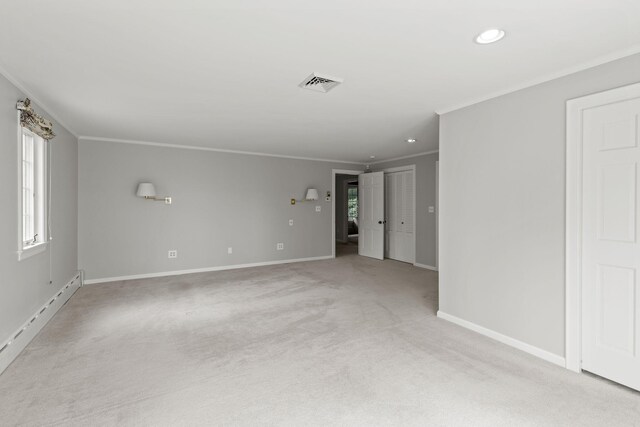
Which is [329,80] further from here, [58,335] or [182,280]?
[182,280]

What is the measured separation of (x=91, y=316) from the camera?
356 cm

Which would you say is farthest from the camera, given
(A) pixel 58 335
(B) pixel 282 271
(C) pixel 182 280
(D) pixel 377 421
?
(B) pixel 282 271

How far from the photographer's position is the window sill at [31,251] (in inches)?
112

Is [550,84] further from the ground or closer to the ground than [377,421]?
further from the ground

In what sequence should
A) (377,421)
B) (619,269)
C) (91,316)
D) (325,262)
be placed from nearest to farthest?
1. (377,421)
2. (619,269)
3. (91,316)
4. (325,262)

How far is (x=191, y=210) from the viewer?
18.7 ft

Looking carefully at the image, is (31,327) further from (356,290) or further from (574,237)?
(574,237)

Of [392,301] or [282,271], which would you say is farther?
[282,271]

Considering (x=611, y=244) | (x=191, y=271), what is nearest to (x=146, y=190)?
(x=191, y=271)

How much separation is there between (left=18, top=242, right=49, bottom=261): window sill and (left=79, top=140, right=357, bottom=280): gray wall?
1689 millimetres

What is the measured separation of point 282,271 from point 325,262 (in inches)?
49.0

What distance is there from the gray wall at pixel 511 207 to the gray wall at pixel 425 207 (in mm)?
2756

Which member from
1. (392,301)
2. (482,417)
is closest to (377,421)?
(482,417)

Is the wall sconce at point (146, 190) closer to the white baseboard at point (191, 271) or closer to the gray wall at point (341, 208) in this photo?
the white baseboard at point (191, 271)
